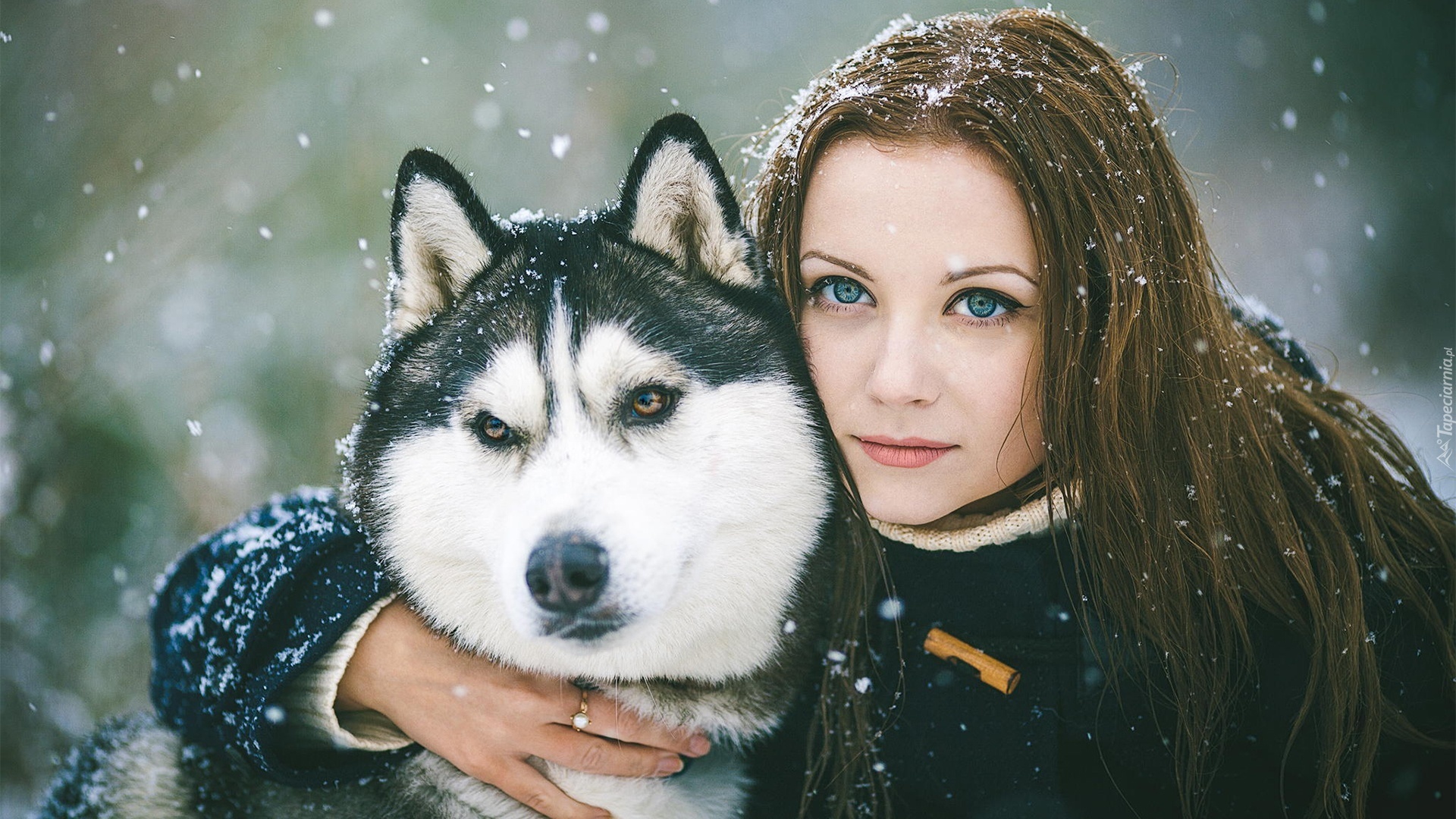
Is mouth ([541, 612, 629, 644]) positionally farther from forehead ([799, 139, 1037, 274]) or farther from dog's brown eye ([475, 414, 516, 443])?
forehead ([799, 139, 1037, 274])

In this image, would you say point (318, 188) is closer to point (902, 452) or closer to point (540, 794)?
point (540, 794)

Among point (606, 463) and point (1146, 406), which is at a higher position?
point (1146, 406)

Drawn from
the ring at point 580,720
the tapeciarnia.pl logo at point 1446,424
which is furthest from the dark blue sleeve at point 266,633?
the tapeciarnia.pl logo at point 1446,424

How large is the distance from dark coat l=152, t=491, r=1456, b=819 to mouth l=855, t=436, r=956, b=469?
9.5 inches

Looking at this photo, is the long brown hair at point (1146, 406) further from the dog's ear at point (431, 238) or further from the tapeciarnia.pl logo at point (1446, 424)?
the dog's ear at point (431, 238)

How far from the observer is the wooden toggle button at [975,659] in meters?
1.54

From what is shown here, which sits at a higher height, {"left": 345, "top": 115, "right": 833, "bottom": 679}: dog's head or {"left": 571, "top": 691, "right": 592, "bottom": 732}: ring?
{"left": 345, "top": 115, "right": 833, "bottom": 679}: dog's head

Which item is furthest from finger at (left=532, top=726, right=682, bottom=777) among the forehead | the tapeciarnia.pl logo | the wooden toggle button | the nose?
the tapeciarnia.pl logo

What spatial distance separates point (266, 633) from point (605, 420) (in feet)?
2.75

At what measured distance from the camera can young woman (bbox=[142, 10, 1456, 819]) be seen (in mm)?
1463

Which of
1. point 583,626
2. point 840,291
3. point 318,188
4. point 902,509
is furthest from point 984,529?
point 318,188

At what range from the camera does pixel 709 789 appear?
168 centimetres

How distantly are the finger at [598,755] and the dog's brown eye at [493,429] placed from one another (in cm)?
60

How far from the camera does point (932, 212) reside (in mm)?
1428
